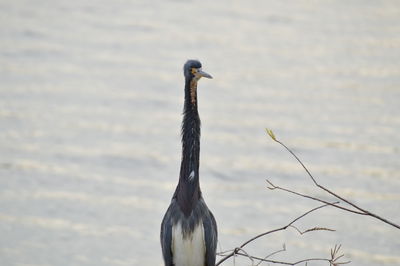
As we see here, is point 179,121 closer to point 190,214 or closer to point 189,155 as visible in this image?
point 189,155

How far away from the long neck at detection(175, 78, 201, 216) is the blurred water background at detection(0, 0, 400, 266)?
124 inches

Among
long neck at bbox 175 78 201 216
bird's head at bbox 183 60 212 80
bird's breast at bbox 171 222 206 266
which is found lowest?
bird's breast at bbox 171 222 206 266

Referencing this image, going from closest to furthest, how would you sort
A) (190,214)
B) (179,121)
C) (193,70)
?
(193,70), (190,214), (179,121)

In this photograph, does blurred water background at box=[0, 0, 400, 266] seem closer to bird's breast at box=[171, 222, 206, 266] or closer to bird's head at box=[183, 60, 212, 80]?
bird's breast at box=[171, 222, 206, 266]

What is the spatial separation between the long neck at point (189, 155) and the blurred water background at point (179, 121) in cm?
315

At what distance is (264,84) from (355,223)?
10.4ft

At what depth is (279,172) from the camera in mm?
11539

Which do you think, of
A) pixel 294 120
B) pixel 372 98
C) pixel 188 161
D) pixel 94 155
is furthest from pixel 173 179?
pixel 188 161

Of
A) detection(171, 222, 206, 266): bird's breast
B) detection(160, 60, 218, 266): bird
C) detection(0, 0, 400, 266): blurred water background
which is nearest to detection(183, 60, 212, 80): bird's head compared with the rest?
detection(160, 60, 218, 266): bird

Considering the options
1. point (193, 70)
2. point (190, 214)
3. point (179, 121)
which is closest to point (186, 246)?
point (190, 214)

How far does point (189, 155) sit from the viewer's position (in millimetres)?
7035

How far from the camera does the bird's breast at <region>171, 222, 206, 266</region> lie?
689 centimetres

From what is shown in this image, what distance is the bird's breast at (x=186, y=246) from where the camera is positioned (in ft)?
22.6

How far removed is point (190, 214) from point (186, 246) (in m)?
0.23
